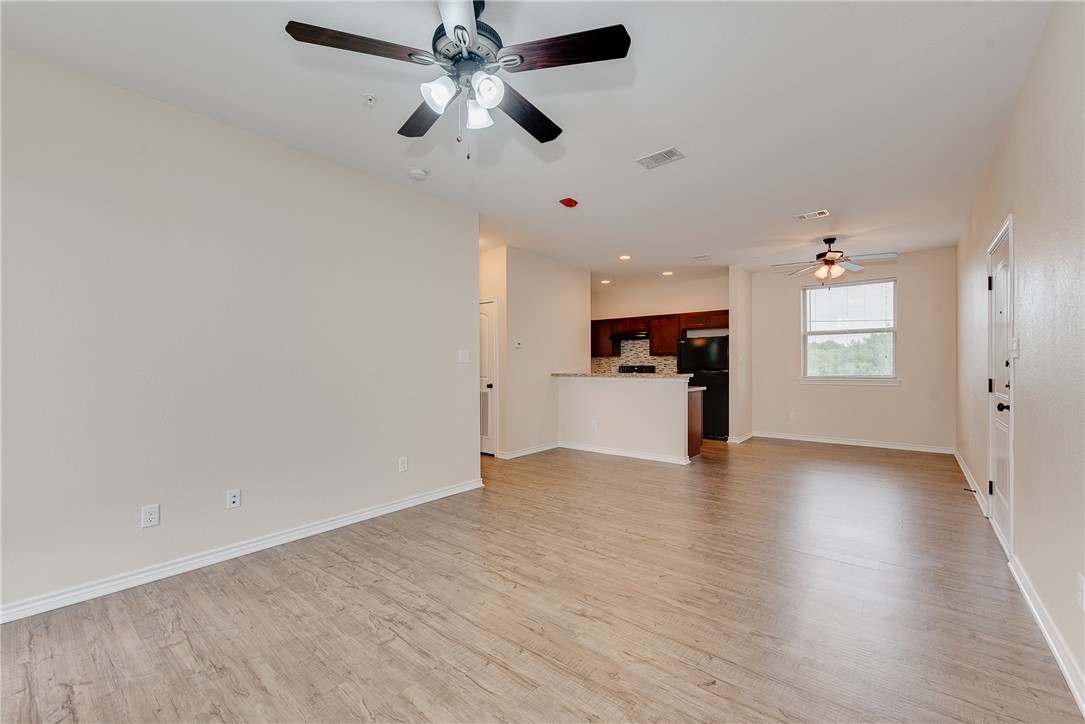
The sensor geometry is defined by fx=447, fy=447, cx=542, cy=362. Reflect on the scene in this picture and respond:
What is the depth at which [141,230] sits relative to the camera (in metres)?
2.50

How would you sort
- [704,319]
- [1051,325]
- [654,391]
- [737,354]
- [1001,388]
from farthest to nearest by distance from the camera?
[704,319]
[737,354]
[654,391]
[1001,388]
[1051,325]

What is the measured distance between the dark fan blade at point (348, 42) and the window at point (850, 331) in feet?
22.5

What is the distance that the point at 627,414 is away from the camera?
5797 millimetres

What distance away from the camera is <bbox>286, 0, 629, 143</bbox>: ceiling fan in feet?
5.33

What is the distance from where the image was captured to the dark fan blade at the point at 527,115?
1940 mm

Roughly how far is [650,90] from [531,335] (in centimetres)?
377

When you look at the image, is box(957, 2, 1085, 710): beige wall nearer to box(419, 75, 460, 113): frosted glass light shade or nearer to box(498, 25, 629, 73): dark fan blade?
box(498, 25, 629, 73): dark fan blade

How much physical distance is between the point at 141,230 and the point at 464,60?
209 centimetres

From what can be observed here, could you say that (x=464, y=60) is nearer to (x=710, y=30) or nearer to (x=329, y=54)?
(x=329, y=54)

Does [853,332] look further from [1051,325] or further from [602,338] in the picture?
[1051,325]

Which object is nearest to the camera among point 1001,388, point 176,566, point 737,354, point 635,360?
point 176,566

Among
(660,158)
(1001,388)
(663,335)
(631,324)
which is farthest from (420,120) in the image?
(631,324)

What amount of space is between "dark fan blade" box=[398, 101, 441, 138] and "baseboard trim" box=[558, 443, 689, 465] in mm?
4440

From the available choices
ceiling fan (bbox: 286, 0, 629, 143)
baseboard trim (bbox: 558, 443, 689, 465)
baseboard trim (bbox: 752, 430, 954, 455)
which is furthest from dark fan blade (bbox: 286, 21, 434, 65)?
baseboard trim (bbox: 752, 430, 954, 455)
